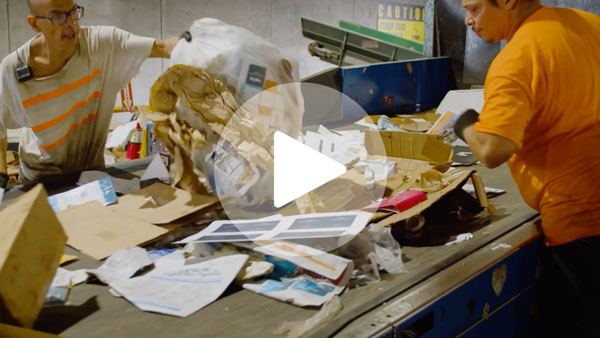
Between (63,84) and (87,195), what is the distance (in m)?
0.66

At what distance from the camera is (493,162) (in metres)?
1.51

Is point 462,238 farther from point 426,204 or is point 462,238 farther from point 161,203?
point 161,203

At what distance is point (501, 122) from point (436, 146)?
2.87 feet

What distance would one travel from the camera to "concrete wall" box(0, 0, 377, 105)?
5160mm

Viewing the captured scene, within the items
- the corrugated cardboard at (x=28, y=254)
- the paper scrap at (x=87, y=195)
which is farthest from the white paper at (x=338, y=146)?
the corrugated cardboard at (x=28, y=254)

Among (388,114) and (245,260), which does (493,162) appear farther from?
(388,114)

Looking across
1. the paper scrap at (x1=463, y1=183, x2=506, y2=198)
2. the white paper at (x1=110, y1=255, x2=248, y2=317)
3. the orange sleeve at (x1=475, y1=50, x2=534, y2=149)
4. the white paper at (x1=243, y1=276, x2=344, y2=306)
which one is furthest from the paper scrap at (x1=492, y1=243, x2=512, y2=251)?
the white paper at (x1=110, y1=255, x2=248, y2=317)

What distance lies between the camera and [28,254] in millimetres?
1071

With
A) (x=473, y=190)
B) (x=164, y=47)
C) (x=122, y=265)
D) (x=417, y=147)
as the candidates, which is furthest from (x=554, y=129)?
(x=164, y=47)

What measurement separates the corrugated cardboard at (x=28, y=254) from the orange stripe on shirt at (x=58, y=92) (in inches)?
52.0

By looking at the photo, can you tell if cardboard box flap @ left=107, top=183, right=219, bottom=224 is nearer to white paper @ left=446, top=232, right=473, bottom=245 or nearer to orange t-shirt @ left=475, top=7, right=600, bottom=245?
white paper @ left=446, top=232, right=473, bottom=245

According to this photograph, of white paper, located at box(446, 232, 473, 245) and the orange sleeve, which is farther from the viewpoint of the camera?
white paper, located at box(446, 232, 473, 245)

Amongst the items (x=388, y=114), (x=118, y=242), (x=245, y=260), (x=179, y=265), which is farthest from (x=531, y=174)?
(x=388, y=114)

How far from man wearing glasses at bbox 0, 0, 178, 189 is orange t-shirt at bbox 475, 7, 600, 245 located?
4.96ft
